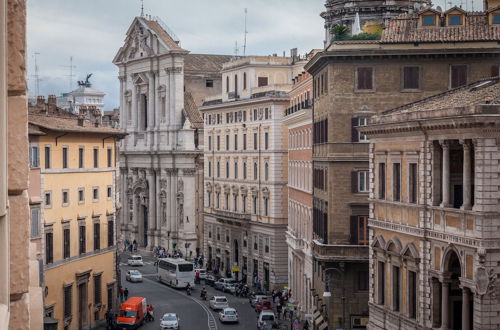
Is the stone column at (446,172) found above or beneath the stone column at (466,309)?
above

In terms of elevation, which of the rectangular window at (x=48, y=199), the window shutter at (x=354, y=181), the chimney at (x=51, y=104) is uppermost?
the chimney at (x=51, y=104)

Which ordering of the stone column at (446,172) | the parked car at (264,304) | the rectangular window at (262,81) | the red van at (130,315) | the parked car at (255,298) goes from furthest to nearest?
the rectangular window at (262,81) → the parked car at (255,298) → the parked car at (264,304) → the red van at (130,315) → the stone column at (446,172)

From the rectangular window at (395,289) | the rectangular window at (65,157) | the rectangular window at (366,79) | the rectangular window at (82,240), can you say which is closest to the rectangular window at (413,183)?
the rectangular window at (395,289)

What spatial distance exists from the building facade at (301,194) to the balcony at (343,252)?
26.5 feet

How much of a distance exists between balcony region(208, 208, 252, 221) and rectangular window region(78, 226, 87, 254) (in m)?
29.5

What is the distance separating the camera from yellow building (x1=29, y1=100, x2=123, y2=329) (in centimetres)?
5797

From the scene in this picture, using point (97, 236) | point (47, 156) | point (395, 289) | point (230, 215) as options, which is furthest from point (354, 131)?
point (230, 215)

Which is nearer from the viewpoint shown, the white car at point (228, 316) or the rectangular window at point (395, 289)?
the rectangular window at point (395, 289)

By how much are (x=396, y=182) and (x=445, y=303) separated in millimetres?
6738

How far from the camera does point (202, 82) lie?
121 meters

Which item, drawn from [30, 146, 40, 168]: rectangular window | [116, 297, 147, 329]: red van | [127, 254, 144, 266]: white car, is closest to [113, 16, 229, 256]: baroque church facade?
[127, 254, 144, 266]: white car

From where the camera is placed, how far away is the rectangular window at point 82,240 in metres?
62.3

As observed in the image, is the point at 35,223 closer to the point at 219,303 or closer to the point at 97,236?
the point at 97,236

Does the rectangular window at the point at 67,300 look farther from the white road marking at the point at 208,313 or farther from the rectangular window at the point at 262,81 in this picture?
the rectangular window at the point at 262,81
